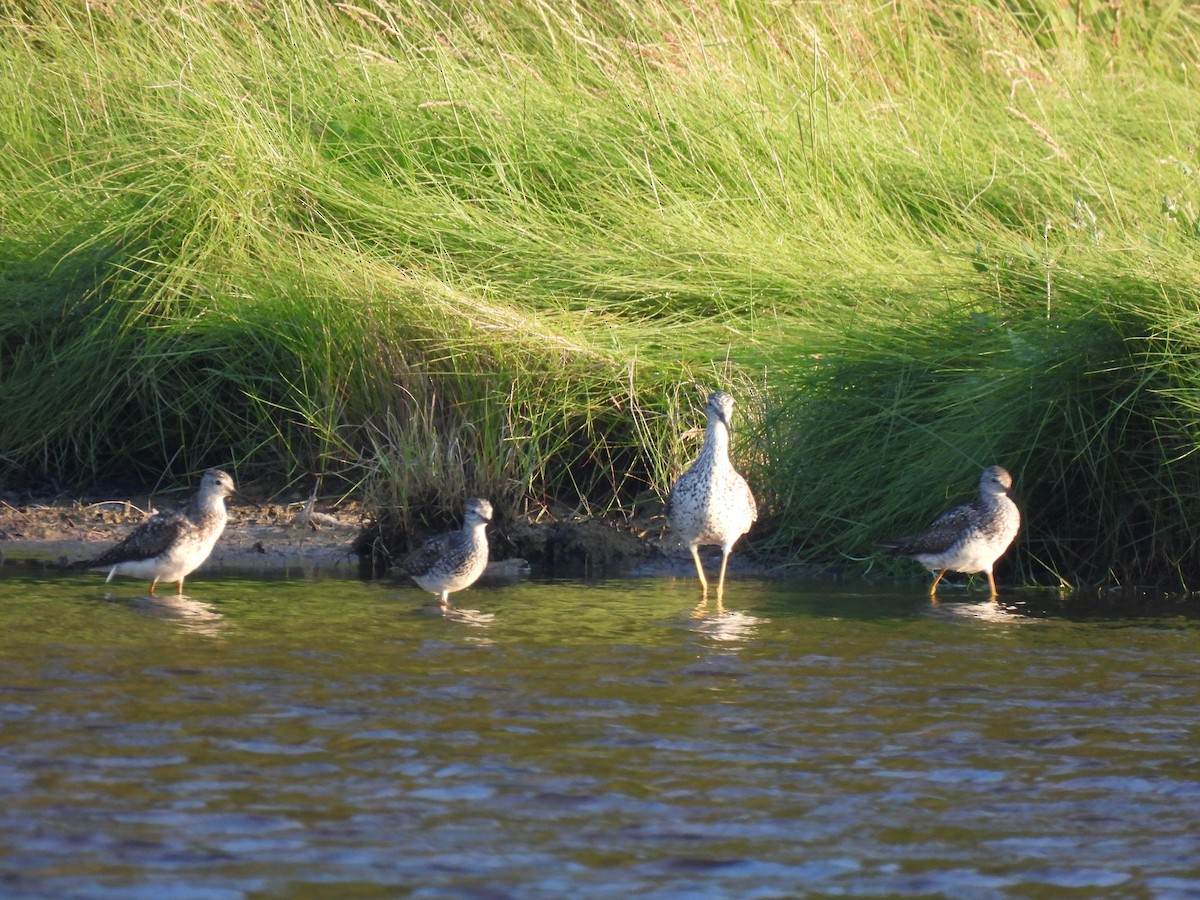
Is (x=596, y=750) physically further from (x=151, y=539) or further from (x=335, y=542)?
(x=335, y=542)

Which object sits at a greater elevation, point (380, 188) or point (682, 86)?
point (682, 86)

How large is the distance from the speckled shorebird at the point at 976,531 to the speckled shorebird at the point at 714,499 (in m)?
0.96

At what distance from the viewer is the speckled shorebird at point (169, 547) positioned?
9078 mm

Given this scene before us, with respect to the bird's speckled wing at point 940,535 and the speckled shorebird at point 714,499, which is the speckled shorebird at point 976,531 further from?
the speckled shorebird at point 714,499

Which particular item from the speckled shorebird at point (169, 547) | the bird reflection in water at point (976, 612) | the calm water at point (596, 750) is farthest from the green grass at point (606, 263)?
the calm water at point (596, 750)

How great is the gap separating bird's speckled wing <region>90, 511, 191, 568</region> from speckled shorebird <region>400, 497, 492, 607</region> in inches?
45.5

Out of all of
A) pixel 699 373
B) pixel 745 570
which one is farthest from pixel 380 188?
pixel 745 570

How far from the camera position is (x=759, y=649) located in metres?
7.59

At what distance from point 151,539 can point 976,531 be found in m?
4.09

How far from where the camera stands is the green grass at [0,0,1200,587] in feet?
30.3

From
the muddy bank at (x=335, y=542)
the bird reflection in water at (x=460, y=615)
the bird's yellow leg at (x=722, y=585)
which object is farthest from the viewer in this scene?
the muddy bank at (x=335, y=542)

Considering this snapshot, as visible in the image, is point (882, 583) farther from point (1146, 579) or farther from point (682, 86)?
point (682, 86)

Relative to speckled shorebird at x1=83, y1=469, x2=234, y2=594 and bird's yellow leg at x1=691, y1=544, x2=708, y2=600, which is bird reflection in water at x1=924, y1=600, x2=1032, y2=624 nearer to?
bird's yellow leg at x1=691, y1=544, x2=708, y2=600

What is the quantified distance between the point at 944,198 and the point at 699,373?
255 centimetres
